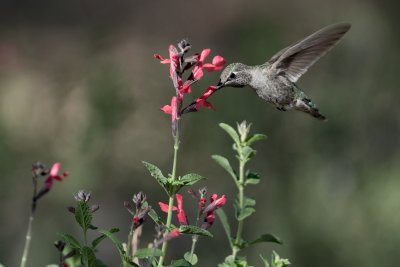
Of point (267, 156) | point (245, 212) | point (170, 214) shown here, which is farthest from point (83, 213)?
point (267, 156)

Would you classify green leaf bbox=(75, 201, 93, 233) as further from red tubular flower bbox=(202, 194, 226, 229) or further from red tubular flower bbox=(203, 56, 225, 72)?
A: red tubular flower bbox=(203, 56, 225, 72)

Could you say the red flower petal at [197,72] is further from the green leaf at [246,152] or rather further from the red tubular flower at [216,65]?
the green leaf at [246,152]

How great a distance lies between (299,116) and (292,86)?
305 centimetres

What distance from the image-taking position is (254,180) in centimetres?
172

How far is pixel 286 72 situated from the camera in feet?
9.66

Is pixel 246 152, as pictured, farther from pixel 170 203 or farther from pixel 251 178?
pixel 170 203

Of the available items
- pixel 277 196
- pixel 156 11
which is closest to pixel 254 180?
pixel 277 196

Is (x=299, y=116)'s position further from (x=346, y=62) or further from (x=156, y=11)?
(x=156, y=11)

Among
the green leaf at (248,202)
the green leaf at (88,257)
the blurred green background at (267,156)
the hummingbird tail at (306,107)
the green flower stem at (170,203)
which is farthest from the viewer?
the blurred green background at (267,156)

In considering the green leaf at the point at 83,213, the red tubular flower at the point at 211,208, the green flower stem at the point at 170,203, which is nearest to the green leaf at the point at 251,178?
the red tubular flower at the point at 211,208

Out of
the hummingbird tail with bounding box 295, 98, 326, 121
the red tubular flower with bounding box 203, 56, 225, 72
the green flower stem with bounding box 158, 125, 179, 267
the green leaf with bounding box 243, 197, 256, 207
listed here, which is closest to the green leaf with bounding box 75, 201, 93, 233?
the green flower stem with bounding box 158, 125, 179, 267

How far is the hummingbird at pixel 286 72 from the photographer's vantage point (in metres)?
2.52

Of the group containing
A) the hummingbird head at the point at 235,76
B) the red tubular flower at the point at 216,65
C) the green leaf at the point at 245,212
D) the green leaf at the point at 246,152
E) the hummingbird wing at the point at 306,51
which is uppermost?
the hummingbird wing at the point at 306,51

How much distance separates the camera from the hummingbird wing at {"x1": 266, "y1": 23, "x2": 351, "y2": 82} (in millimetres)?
2471
